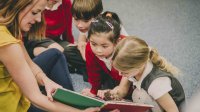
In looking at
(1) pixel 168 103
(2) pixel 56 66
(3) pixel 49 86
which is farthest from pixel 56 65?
(1) pixel 168 103

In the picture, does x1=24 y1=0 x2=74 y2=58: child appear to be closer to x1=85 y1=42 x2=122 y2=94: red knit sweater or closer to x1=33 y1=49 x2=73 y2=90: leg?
x1=85 y1=42 x2=122 y2=94: red knit sweater

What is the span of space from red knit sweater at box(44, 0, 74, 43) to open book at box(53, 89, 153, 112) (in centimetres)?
86

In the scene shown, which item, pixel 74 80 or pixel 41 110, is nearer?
pixel 41 110

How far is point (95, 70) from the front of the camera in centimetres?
184

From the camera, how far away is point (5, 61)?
1.20 meters

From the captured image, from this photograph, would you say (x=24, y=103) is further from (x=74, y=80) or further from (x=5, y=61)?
(x=74, y=80)

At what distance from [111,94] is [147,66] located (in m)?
0.30

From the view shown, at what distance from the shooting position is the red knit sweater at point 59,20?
2090mm

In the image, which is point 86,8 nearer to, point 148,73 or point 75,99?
point 148,73

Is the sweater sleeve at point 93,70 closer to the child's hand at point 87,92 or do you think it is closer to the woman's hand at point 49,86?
the child's hand at point 87,92

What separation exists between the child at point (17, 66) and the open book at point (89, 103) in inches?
1.2

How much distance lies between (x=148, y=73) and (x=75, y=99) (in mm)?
358

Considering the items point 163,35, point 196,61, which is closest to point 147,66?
point 196,61

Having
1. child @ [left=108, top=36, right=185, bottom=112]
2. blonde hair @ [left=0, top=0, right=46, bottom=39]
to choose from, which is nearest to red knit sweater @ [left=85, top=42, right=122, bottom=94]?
child @ [left=108, top=36, right=185, bottom=112]
